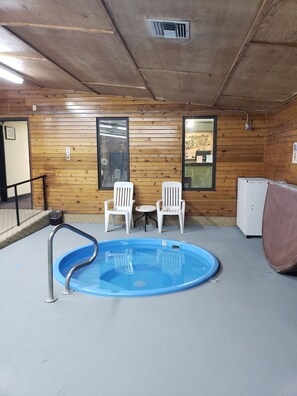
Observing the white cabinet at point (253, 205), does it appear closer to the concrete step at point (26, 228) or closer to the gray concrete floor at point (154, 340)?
the gray concrete floor at point (154, 340)

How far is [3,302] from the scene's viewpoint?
288 cm

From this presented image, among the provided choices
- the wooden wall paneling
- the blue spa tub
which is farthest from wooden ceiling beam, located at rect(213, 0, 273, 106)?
the blue spa tub

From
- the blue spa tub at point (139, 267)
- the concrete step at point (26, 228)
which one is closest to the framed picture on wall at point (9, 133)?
the concrete step at point (26, 228)

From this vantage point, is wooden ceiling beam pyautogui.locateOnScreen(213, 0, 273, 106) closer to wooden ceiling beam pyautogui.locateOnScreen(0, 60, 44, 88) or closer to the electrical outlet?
wooden ceiling beam pyautogui.locateOnScreen(0, 60, 44, 88)

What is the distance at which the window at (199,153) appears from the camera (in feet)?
19.5

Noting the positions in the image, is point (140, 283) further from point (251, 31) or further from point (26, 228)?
point (251, 31)

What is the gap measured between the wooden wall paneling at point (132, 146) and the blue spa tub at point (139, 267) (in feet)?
4.75

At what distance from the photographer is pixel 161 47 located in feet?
9.73

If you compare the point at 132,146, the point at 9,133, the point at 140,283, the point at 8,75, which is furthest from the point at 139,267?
the point at 9,133

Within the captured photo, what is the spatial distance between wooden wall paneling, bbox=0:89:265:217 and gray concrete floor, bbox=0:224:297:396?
285 cm

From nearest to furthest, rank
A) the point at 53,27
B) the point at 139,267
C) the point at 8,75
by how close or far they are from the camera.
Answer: the point at 53,27 → the point at 139,267 → the point at 8,75

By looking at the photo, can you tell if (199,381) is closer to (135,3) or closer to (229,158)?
(135,3)

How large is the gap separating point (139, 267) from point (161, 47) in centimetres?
298

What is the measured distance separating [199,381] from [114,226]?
4.42 metres
